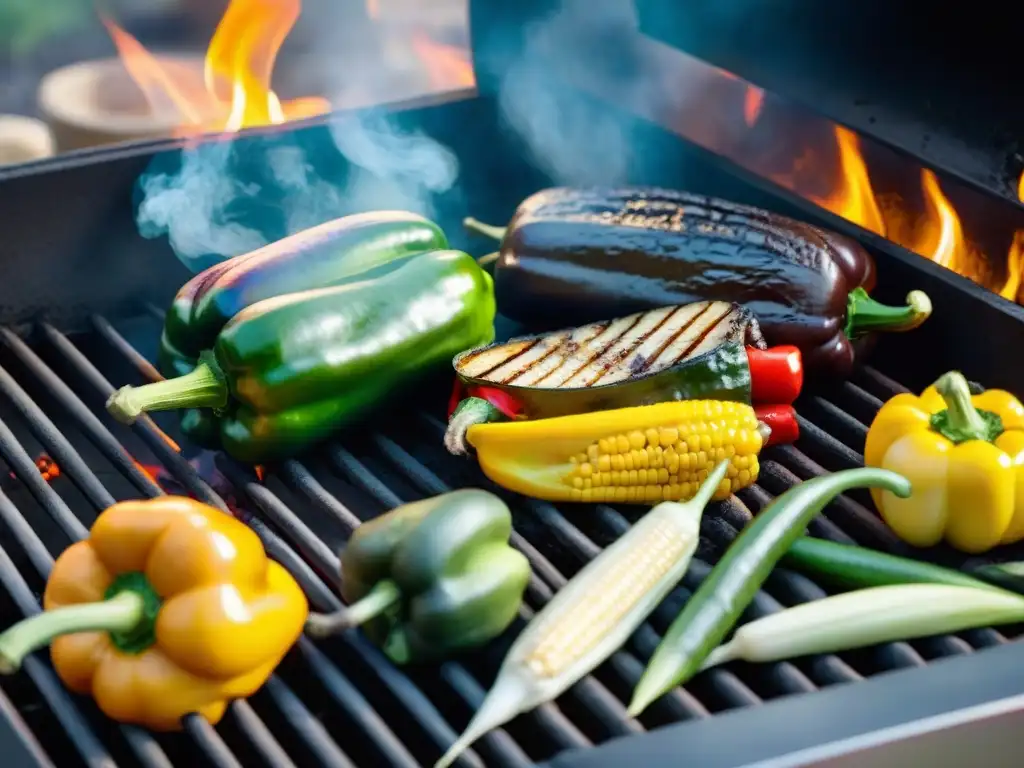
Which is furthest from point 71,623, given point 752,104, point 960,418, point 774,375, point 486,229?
point 752,104

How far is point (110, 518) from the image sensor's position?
2010 millimetres

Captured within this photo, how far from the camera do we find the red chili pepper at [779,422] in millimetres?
2645

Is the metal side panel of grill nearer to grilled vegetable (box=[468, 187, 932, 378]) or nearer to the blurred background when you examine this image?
grilled vegetable (box=[468, 187, 932, 378])

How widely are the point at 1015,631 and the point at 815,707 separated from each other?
0.59 metres

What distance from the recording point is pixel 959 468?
90.8 inches

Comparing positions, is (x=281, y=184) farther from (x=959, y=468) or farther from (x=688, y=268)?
(x=959, y=468)

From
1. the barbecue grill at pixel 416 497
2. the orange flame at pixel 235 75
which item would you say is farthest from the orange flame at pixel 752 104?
the orange flame at pixel 235 75

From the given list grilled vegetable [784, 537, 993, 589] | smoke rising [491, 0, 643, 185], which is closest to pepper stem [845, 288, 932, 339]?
grilled vegetable [784, 537, 993, 589]

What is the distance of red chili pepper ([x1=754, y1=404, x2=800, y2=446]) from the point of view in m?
2.64

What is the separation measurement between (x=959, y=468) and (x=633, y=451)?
607 mm

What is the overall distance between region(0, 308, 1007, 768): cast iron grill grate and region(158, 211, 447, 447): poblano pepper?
159mm

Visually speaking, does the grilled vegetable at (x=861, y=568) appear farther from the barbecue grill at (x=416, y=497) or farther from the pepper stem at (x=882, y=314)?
the pepper stem at (x=882, y=314)

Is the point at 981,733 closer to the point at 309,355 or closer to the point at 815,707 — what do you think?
the point at 815,707

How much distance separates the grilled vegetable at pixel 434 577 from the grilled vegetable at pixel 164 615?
155mm
